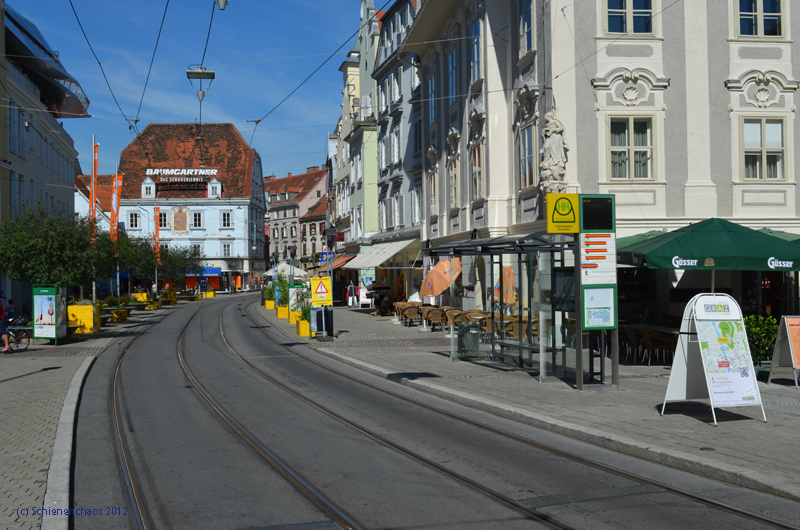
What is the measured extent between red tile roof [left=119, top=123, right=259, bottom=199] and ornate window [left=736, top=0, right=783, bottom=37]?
235 feet

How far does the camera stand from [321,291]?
922 inches

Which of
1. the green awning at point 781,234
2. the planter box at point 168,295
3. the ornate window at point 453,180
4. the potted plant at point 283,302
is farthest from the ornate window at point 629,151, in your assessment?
the planter box at point 168,295

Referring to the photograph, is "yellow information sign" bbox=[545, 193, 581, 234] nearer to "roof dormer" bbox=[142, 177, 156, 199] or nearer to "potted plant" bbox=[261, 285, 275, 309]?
"potted plant" bbox=[261, 285, 275, 309]

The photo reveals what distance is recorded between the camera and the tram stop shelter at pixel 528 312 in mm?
13227

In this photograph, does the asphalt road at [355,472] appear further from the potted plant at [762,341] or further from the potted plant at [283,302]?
the potted plant at [283,302]

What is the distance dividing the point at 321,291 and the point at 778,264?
13.2 meters

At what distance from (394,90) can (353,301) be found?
12.7m

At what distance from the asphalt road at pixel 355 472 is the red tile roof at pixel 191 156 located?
76049mm

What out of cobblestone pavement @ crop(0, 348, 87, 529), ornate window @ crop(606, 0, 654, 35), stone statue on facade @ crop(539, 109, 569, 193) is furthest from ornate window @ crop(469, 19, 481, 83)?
cobblestone pavement @ crop(0, 348, 87, 529)

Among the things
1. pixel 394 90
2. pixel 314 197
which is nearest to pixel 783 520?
pixel 394 90

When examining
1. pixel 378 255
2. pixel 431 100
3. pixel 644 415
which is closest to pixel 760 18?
pixel 644 415

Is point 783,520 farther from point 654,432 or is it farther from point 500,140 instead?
point 500,140

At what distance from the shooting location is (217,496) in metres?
6.71

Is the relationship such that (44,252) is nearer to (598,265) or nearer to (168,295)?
(598,265)
